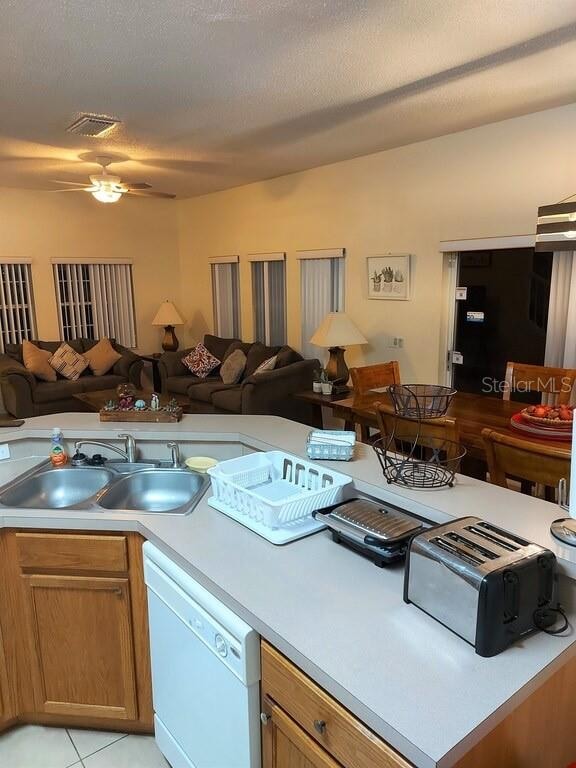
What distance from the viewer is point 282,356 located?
548 centimetres

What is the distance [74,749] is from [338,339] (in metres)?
3.45

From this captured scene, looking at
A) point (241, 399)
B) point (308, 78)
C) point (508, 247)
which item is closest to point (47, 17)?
point (308, 78)

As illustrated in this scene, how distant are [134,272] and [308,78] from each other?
4.79 metres

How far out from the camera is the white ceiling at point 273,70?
2209 mm

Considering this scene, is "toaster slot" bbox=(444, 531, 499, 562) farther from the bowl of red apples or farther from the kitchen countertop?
the bowl of red apples

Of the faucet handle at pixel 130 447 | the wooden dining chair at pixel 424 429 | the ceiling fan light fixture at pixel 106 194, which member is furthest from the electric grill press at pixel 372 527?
the ceiling fan light fixture at pixel 106 194

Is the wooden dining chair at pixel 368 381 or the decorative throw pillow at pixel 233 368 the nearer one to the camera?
the wooden dining chair at pixel 368 381

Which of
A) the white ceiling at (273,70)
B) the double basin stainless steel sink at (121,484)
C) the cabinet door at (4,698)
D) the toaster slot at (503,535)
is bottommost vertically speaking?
the cabinet door at (4,698)

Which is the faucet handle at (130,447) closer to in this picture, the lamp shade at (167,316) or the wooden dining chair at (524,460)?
the wooden dining chair at (524,460)

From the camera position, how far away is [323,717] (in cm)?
110

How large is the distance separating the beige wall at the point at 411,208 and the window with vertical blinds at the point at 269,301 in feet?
0.44

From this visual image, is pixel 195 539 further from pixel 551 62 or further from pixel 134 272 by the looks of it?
pixel 134 272

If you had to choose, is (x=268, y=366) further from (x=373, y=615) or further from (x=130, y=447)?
(x=373, y=615)

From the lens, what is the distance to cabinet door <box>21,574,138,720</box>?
1.83 m
